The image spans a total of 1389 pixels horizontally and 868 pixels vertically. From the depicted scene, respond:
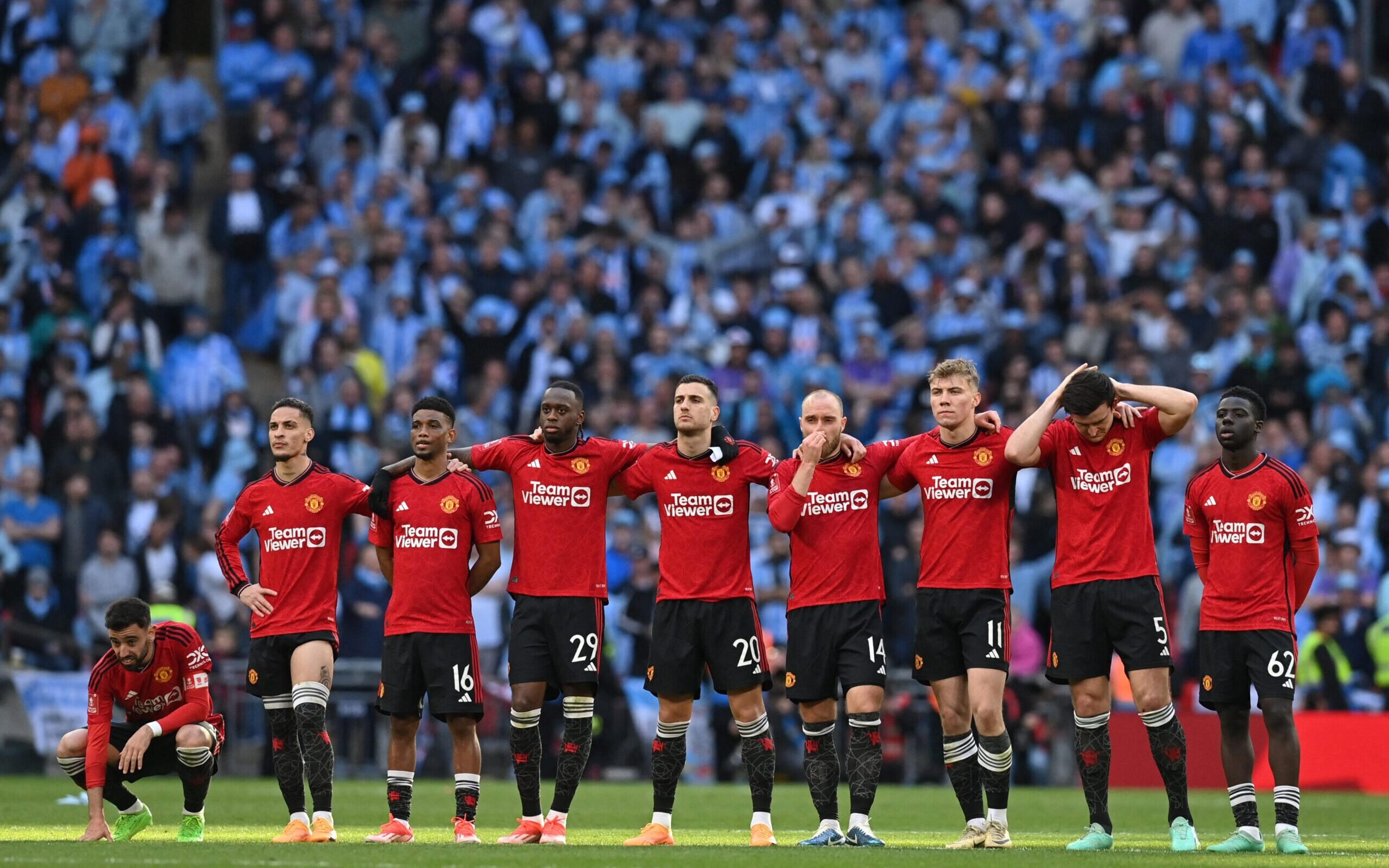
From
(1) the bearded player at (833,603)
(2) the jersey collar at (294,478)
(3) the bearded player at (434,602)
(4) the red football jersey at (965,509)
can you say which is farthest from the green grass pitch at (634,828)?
(2) the jersey collar at (294,478)

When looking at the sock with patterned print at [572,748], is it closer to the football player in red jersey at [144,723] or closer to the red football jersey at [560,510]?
the red football jersey at [560,510]

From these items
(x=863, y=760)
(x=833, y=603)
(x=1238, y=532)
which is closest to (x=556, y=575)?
(x=833, y=603)

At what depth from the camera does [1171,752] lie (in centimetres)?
1260

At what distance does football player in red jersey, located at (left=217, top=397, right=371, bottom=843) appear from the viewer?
13.1 metres

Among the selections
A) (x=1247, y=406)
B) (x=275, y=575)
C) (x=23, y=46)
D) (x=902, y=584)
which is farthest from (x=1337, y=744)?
(x=23, y=46)

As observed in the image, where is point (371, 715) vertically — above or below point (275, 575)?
below

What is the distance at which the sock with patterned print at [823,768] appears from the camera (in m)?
12.8

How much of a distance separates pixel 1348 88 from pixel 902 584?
37.8 ft

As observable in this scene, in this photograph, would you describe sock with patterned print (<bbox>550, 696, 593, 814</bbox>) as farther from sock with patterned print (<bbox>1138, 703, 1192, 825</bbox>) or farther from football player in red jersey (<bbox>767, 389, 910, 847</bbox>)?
sock with patterned print (<bbox>1138, 703, 1192, 825</bbox>)

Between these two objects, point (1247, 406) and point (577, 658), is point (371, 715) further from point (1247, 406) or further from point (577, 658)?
point (1247, 406)

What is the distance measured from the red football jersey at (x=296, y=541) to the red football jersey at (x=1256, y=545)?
561 centimetres

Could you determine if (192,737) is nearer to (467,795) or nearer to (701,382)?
(467,795)

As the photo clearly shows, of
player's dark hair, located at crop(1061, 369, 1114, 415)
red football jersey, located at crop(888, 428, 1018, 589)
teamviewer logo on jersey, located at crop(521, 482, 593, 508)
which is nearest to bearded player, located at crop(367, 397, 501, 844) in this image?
teamviewer logo on jersey, located at crop(521, 482, 593, 508)

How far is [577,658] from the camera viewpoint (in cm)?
1305
